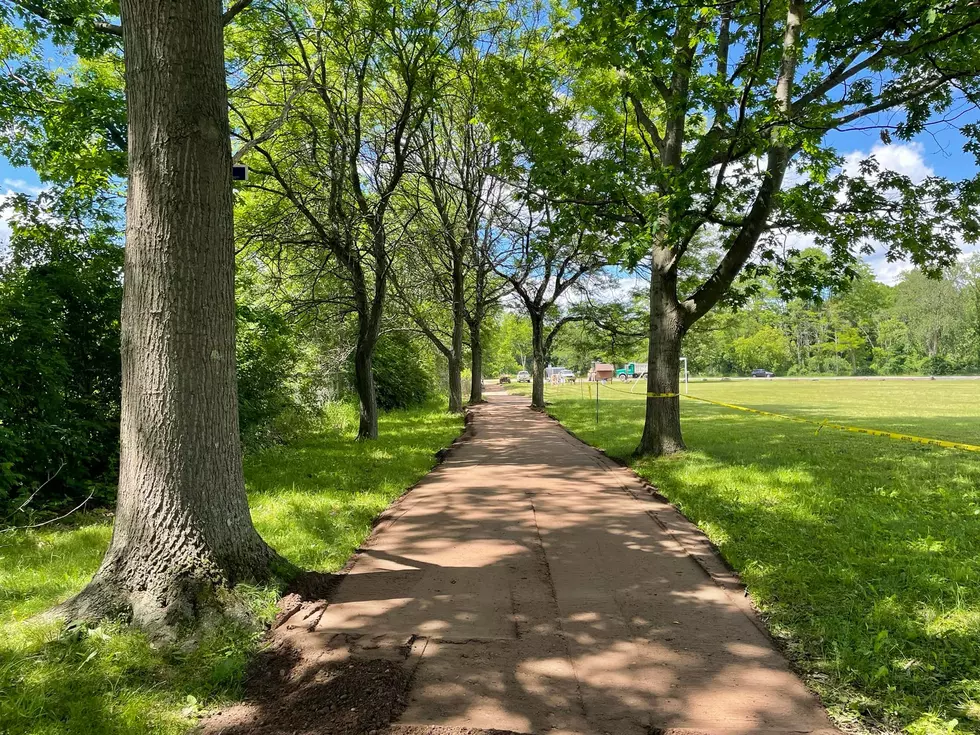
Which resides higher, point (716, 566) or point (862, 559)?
point (862, 559)

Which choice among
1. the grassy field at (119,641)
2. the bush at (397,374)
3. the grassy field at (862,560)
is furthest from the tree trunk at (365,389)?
the bush at (397,374)

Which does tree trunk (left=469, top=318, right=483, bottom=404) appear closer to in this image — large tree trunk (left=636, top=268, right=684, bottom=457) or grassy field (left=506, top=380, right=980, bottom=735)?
grassy field (left=506, top=380, right=980, bottom=735)

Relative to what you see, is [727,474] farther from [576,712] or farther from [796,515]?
[576,712]

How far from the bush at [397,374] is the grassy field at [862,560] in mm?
12707

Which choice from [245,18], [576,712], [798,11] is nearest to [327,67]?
[245,18]

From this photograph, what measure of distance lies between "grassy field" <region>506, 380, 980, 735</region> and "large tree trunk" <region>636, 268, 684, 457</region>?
0.47m

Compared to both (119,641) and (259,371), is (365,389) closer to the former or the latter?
(259,371)

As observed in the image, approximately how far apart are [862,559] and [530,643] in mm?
3114

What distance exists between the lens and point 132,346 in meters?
3.67

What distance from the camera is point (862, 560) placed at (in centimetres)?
466

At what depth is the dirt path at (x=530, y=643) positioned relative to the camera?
2.76 m

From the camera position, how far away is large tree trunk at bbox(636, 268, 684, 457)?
10086 millimetres

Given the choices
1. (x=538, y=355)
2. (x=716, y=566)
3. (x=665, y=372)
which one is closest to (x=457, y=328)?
(x=538, y=355)

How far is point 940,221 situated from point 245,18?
12477 mm
